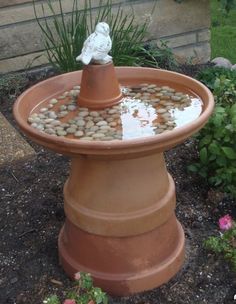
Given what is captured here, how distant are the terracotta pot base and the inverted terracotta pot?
54cm

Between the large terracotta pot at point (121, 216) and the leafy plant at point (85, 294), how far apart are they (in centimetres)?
16

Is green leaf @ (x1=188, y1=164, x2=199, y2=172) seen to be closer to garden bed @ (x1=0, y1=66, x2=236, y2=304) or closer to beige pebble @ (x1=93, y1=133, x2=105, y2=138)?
garden bed @ (x1=0, y1=66, x2=236, y2=304)

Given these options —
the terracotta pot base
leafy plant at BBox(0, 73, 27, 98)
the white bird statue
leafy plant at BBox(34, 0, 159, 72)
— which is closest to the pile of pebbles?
the white bird statue

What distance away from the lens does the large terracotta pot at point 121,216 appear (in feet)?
7.92

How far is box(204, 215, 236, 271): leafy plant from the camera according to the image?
8.89ft

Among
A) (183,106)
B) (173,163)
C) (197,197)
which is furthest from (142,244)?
(173,163)

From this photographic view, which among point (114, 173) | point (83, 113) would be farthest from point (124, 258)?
point (83, 113)

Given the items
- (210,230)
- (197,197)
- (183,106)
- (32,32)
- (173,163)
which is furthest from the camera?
(32,32)

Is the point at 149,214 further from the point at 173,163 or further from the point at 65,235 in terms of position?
the point at 173,163

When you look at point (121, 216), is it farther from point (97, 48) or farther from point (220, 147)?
point (220, 147)

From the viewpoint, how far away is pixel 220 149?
318cm

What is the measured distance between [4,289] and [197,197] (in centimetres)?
117

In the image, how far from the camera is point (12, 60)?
476cm

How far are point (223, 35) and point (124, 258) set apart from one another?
4.67 meters
